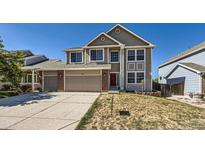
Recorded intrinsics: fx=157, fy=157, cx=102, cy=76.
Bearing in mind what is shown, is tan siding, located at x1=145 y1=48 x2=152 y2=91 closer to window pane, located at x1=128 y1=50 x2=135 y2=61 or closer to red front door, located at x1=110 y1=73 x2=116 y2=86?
window pane, located at x1=128 y1=50 x2=135 y2=61

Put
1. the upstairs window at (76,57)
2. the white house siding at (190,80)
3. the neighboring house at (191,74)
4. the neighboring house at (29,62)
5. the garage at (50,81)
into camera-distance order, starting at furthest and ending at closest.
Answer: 1. the neighboring house at (29,62)
2. the upstairs window at (76,57)
3. the garage at (50,81)
4. the white house siding at (190,80)
5. the neighboring house at (191,74)

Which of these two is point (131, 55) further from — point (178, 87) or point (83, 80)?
point (178, 87)

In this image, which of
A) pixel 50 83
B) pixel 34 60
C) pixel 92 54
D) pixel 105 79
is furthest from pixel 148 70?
pixel 34 60

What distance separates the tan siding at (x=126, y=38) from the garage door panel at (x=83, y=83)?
626cm

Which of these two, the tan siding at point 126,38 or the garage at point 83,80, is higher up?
the tan siding at point 126,38

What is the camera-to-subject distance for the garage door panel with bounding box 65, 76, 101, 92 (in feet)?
56.2

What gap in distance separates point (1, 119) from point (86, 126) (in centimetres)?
404

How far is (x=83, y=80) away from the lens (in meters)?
17.5

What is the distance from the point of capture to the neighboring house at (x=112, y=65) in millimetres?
17812

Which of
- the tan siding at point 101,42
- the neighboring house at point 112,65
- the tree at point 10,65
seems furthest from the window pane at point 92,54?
the tree at point 10,65

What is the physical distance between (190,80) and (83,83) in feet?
38.5

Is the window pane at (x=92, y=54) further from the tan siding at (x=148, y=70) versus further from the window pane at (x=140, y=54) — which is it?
the tan siding at (x=148, y=70)
